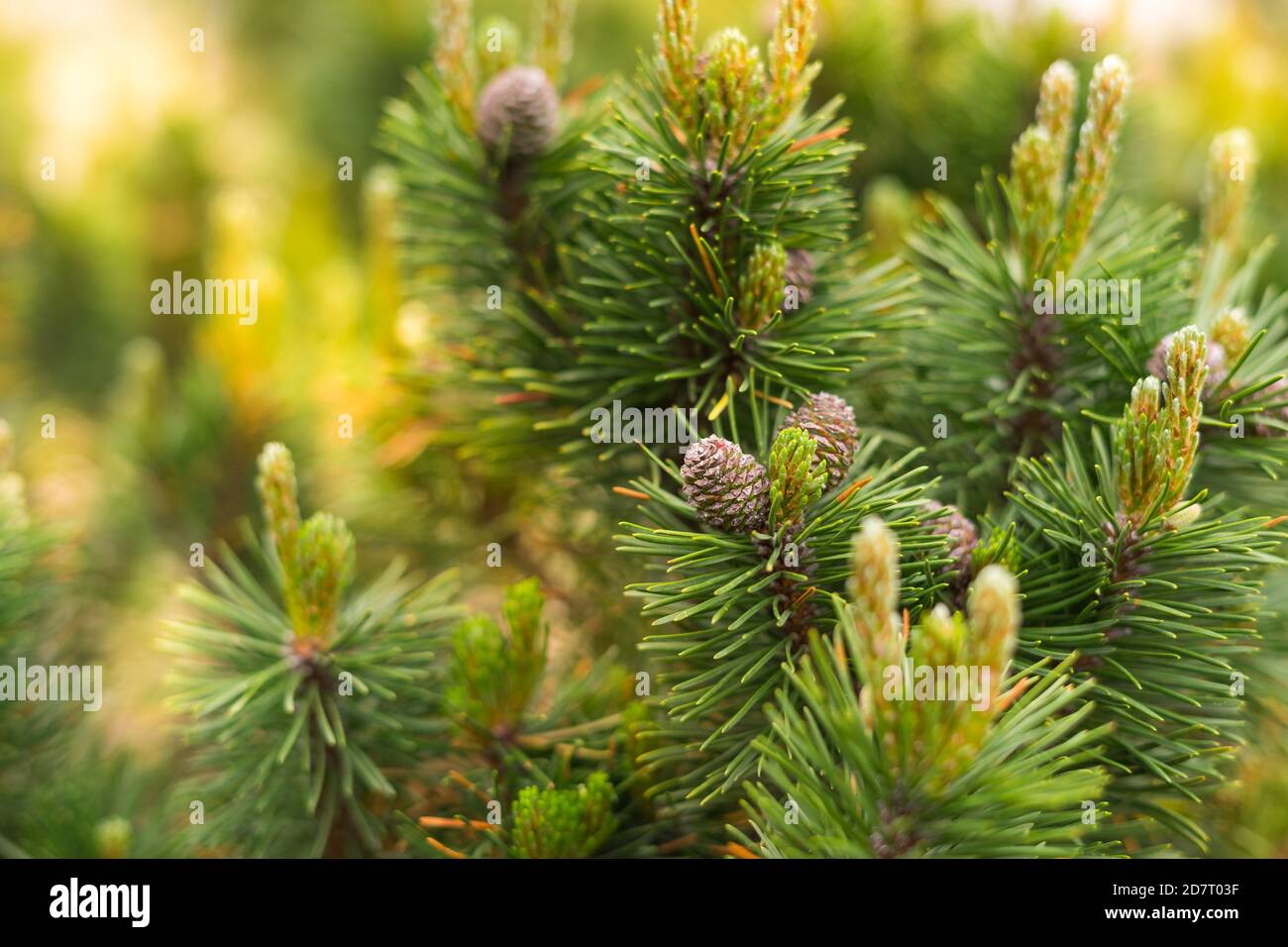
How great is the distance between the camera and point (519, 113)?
0.54 meters

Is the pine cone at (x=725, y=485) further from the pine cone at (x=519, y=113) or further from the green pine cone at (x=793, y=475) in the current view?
the pine cone at (x=519, y=113)

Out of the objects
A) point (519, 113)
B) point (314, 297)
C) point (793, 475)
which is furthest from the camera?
point (314, 297)

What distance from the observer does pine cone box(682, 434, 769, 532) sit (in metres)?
0.43

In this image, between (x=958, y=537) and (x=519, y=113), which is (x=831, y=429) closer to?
(x=958, y=537)

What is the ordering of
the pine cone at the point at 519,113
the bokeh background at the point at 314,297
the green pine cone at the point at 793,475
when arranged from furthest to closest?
the bokeh background at the point at 314,297 < the pine cone at the point at 519,113 < the green pine cone at the point at 793,475

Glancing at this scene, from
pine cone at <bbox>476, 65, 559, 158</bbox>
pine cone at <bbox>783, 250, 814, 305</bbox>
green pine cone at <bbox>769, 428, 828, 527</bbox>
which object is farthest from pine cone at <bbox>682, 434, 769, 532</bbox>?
pine cone at <bbox>476, 65, 559, 158</bbox>

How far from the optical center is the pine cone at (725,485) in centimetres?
43

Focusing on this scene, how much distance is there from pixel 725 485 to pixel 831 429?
6 cm

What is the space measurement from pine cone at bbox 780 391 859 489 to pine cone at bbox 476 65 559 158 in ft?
0.73

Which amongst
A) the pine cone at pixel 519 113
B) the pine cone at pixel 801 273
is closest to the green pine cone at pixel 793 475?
the pine cone at pixel 801 273

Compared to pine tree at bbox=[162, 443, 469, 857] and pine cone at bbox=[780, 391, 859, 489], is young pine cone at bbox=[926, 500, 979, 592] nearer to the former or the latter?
pine cone at bbox=[780, 391, 859, 489]

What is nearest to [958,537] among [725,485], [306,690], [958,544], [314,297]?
[958,544]

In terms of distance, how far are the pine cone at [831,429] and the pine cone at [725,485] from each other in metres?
0.03
